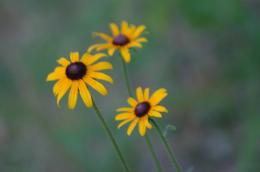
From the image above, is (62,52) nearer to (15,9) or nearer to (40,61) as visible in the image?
(40,61)

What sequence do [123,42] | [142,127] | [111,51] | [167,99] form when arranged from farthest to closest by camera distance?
[167,99], [123,42], [111,51], [142,127]

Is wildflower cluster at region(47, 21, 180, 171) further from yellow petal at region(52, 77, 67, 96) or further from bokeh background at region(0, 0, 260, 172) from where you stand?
bokeh background at region(0, 0, 260, 172)

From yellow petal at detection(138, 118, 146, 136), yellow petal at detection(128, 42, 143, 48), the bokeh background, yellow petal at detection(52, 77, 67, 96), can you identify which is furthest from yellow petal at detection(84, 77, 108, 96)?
the bokeh background

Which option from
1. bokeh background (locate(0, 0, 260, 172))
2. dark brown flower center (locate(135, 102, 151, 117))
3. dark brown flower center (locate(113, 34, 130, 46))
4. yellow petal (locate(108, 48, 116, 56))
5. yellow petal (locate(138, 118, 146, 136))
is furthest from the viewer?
bokeh background (locate(0, 0, 260, 172))

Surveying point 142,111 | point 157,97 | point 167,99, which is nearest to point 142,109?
point 142,111

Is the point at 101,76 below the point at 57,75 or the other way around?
below

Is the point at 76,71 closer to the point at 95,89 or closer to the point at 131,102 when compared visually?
the point at 95,89
